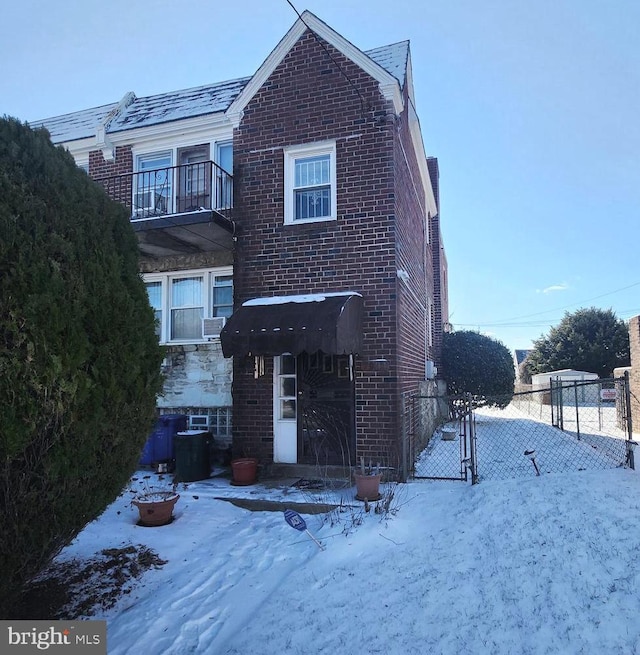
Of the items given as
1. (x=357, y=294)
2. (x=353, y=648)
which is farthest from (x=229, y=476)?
(x=353, y=648)

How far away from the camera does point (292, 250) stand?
8734mm

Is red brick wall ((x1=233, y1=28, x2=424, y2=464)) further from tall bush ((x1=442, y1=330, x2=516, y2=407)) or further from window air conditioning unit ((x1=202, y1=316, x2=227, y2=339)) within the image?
tall bush ((x1=442, y1=330, x2=516, y2=407))

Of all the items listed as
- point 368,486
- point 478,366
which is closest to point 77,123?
point 368,486

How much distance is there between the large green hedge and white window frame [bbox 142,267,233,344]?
576cm

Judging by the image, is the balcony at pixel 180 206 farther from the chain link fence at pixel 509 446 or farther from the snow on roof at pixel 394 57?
the chain link fence at pixel 509 446

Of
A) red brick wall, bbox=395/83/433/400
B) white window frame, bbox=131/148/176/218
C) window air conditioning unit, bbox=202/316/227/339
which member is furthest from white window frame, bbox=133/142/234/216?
red brick wall, bbox=395/83/433/400

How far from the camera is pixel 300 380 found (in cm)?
861

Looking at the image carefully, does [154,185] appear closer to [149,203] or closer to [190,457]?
[149,203]

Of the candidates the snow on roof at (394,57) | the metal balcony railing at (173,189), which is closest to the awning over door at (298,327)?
the metal balcony railing at (173,189)

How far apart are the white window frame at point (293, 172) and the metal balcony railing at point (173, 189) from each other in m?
1.25

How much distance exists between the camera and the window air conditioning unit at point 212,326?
9.55m

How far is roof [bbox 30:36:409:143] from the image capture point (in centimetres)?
991

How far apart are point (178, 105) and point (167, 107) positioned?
0.29 meters

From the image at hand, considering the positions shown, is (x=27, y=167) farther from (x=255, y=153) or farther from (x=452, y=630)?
(x=255, y=153)
